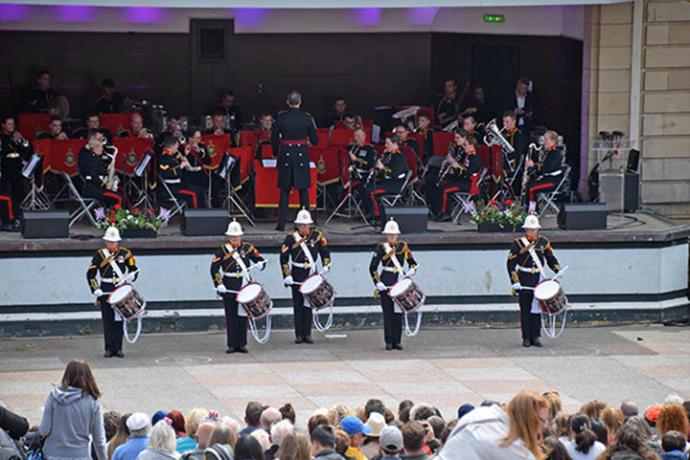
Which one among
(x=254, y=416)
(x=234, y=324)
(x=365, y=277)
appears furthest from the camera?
(x=365, y=277)

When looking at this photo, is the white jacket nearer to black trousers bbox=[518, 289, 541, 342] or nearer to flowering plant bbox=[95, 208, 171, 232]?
black trousers bbox=[518, 289, 541, 342]

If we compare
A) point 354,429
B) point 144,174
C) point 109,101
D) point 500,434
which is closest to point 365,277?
point 144,174

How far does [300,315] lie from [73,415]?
935 cm

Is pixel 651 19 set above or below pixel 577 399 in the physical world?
above

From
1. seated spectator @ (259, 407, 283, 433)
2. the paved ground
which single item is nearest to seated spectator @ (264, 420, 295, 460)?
seated spectator @ (259, 407, 283, 433)

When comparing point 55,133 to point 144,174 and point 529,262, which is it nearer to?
point 144,174

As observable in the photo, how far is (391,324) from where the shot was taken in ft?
76.9

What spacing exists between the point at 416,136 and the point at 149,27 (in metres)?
5.76

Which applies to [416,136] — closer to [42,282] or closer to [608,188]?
[608,188]

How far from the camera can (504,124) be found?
89.1 ft

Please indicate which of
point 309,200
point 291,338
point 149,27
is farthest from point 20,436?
point 149,27

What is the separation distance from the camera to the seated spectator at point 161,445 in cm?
1341

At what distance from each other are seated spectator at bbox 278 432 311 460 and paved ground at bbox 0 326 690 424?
24.1 feet

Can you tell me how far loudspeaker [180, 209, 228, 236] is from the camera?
80.8ft
